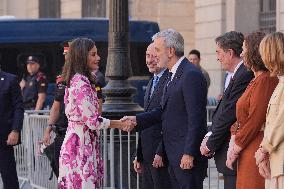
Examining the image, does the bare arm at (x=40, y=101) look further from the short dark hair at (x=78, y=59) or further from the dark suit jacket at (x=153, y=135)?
the short dark hair at (x=78, y=59)

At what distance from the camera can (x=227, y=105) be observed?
6488 millimetres

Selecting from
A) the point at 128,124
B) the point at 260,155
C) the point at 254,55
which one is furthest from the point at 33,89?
the point at 260,155

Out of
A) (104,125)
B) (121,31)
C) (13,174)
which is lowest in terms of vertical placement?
(13,174)

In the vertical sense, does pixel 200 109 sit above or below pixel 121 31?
below

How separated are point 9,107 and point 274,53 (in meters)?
4.60

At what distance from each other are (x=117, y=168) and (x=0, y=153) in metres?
1.51

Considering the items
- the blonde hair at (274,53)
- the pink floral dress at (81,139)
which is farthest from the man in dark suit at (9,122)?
the blonde hair at (274,53)

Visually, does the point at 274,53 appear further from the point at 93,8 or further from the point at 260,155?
the point at 93,8

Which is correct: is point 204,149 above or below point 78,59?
below

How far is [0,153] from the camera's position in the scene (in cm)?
966

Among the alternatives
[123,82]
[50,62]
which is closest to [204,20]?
[50,62]

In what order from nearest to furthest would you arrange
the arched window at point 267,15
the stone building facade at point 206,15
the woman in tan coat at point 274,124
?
the woman in tan coat at point 274,124 < the arched window at point 267,15 < the stone building facade at point 206,15

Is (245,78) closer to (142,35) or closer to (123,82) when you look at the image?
(123,82)

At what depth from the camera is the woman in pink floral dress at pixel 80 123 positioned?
285 inches
